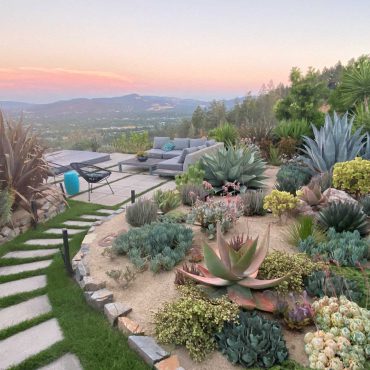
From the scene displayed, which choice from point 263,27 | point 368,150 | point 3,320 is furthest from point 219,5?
point 3,320

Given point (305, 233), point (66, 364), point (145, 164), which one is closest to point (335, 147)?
point (305, 233)

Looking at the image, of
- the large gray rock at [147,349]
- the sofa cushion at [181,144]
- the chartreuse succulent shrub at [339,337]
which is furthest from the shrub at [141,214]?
the sofa cushion at [181,144]

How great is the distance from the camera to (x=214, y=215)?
4.45 meters

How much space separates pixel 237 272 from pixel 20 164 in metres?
4.18

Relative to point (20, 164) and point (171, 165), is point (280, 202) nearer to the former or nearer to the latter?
point (20, 164)

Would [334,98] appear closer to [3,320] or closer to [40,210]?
[40,210]

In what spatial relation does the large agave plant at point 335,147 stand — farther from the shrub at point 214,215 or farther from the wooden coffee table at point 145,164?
the wooden coffee table at point 145,164

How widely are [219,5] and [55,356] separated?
33.8 ft

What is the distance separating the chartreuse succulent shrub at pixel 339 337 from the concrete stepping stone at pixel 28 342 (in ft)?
6.92

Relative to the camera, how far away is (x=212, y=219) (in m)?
4.47

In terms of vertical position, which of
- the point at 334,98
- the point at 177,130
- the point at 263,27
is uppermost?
the point at 263,27

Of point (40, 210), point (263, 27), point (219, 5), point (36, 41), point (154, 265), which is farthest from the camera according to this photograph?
point (263, 27)

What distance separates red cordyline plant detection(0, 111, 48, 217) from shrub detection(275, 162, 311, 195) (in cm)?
443

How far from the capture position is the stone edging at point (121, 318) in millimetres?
2400
